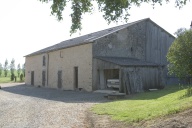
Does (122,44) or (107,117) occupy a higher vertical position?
(122,44)

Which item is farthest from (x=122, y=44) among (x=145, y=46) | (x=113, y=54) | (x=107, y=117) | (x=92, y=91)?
(x=107, y=117)

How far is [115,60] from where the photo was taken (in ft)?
76.9

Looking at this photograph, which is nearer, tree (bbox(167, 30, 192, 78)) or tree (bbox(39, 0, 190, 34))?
tree (bbox(39, 0, 190, 34))

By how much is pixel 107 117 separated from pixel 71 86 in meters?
17.1

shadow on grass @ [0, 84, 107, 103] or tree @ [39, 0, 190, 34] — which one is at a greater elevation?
tree @ [39, 0, 190, 34]

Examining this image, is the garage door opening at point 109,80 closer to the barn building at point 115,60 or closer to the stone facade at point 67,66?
the barn building at point 115,60

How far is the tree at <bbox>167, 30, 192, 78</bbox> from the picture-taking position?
14516 mm

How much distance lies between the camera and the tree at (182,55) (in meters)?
14.5

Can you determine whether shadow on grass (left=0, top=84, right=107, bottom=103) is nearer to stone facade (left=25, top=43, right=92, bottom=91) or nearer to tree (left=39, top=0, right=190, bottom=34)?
stone facade (left=25, top=43, right=92, bottom=91)

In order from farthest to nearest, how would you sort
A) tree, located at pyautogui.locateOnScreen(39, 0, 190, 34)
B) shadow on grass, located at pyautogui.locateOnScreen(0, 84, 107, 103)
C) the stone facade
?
the stone facade < shadow on grass, located at pyautogui.locateOnScreen(0, 84, 107, 103) < tree, located at pyautogui.locateOnScreen(39, 0, 190, 34)

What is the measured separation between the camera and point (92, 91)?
23828mm

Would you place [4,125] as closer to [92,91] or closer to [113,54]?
[92,91]

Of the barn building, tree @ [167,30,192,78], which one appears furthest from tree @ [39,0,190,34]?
the barn building

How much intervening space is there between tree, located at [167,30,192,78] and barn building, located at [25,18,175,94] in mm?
6305
